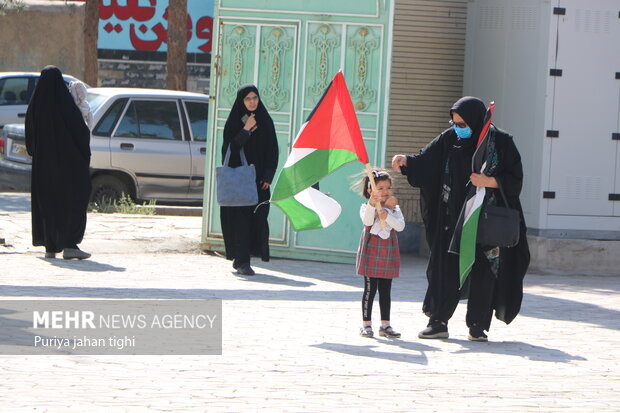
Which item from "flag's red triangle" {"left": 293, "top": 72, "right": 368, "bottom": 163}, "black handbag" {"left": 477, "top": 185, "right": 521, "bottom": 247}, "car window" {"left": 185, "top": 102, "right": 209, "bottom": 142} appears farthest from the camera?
"car window" {"left": 185, "top": 102, "right": 209, "bottom": 142}

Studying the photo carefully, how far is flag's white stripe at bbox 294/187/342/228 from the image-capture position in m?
8.17

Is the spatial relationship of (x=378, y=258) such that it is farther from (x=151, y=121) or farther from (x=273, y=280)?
(x=151, y=121)

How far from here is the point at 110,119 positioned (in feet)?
47.8

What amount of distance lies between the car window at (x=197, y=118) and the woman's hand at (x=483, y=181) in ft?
26.2

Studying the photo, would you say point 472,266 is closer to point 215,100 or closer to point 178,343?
point 178,343

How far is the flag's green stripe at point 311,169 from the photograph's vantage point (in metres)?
7.91

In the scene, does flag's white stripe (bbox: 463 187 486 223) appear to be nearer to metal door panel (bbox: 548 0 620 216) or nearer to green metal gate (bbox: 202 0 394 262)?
green metal gate (bbox: 202 0 394 262)

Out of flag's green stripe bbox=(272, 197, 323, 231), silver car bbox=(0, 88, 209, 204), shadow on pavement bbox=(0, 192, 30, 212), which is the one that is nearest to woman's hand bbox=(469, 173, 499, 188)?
flag's green stripe bbox=(272, 197, 323, 231)

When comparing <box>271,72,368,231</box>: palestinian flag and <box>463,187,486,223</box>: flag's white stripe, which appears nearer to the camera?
<box>463,187,486,223</box>: flag's white stripe

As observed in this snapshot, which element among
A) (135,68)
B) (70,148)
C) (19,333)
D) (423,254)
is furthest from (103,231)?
(135,68)

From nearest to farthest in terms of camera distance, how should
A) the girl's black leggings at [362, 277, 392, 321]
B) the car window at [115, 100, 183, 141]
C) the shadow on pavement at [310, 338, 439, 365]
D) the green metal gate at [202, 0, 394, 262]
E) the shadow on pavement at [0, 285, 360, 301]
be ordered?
the shadow on pavement at [310, 338, 439, 365], the girl's black leggings at [362, 277, 392, 321], the shadow on pavement at [0, 285, 360, 301], the green metal gate at [202, 0, 394, 262], the car window at [115, 100, 183, 141]

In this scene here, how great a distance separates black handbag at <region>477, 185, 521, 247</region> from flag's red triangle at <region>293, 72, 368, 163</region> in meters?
0.95

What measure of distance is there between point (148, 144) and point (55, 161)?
3.74m

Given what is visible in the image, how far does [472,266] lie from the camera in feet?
25.1
